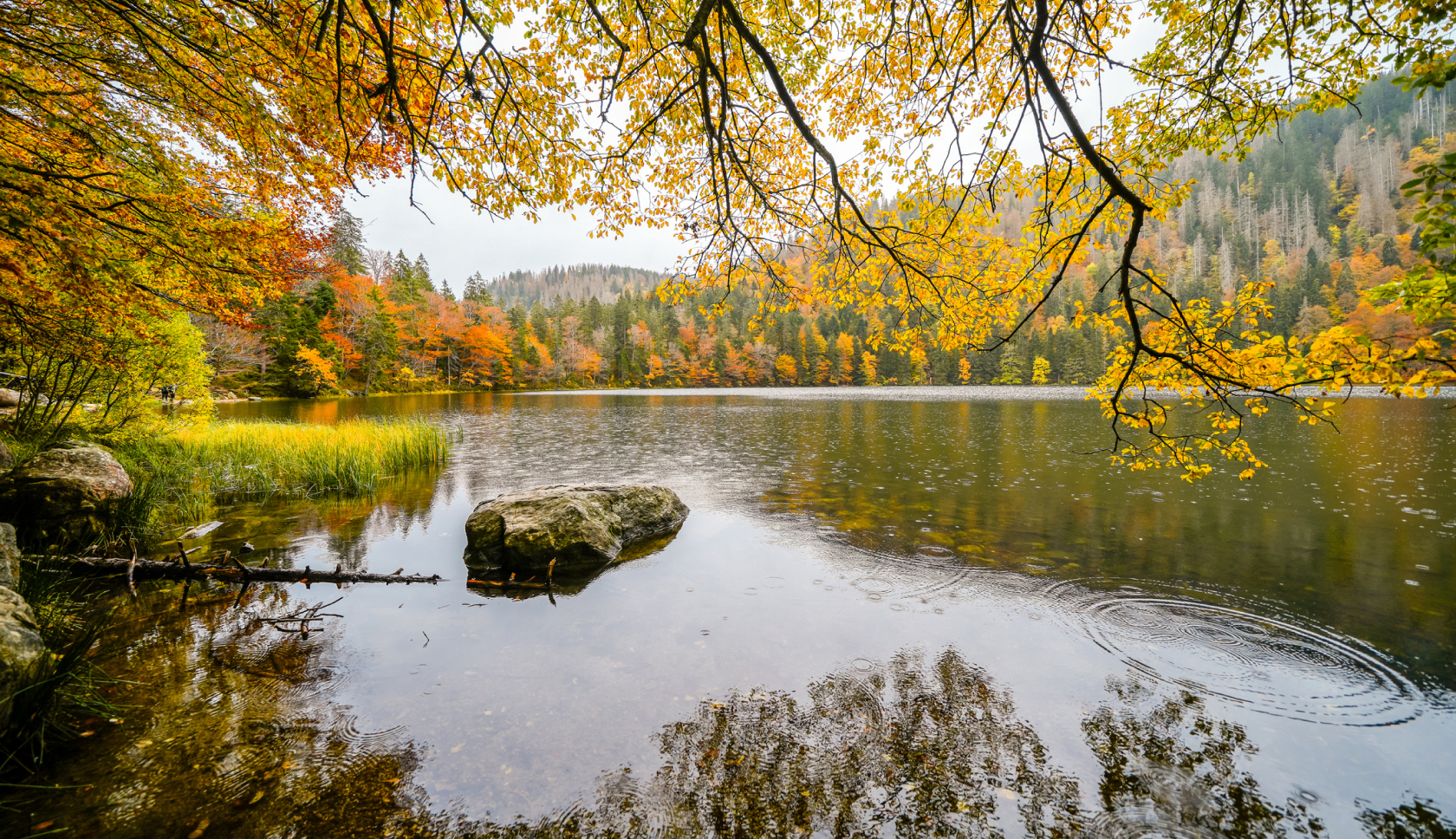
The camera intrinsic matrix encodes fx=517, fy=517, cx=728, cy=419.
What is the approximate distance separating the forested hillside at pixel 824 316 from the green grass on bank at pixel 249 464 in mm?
5817

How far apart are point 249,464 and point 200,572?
8704 mm

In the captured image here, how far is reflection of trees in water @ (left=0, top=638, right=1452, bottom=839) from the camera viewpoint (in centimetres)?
325

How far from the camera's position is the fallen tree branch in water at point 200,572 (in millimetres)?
5949

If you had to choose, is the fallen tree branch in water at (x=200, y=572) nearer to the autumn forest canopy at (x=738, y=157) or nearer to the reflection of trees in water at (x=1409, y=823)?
the autumn forest canopy at (x=738, y=157)

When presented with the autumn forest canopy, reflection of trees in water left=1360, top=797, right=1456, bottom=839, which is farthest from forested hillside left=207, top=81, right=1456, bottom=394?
reflection of trees in water left=1360, top=797, right=1456, bottom=839

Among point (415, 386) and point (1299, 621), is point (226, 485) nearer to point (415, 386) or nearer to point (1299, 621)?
point (1299, 621)

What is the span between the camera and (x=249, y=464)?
1280cm

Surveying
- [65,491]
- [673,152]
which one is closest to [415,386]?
[65,491]

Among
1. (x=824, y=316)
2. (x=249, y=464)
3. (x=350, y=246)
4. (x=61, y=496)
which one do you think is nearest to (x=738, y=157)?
(x=61, y=496)

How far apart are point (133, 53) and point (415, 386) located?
60432 mm

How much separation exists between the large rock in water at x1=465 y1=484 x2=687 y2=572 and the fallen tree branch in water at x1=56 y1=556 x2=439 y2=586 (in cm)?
152

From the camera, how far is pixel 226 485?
1188 centimetres

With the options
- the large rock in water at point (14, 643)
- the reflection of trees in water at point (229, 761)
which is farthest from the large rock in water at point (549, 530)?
the large rock in water at point (14, 643)

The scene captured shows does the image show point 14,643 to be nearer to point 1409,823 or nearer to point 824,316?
point 1409,823
